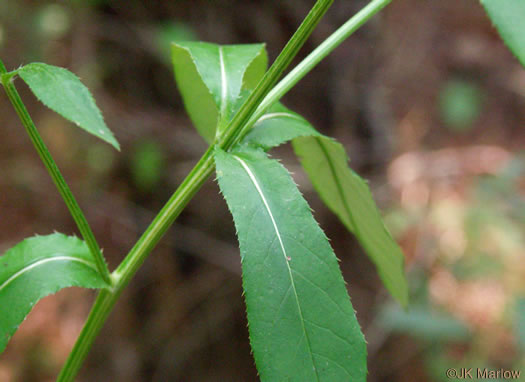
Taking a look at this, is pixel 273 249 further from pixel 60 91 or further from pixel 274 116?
pixel 60 91

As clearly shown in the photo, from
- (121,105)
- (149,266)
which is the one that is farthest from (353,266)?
(121,105)

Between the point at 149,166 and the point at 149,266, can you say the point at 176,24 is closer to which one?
the point at 149,166

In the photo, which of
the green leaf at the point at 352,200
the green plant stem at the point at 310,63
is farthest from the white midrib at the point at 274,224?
the green leaf at the point at 352,200

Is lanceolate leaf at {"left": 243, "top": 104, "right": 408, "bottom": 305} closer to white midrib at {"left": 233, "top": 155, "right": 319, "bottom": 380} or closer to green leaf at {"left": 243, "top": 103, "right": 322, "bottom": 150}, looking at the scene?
green leaf at {"left": 243, "top": 103, "right": 322, "bottom": 150}

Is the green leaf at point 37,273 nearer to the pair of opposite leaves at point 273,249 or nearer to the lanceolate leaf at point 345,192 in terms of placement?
the pair of opposite leaves at point 273,249

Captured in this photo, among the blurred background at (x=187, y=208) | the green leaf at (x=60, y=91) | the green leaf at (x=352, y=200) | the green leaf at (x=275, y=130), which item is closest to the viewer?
the green leaf at (x=60, y=91)
